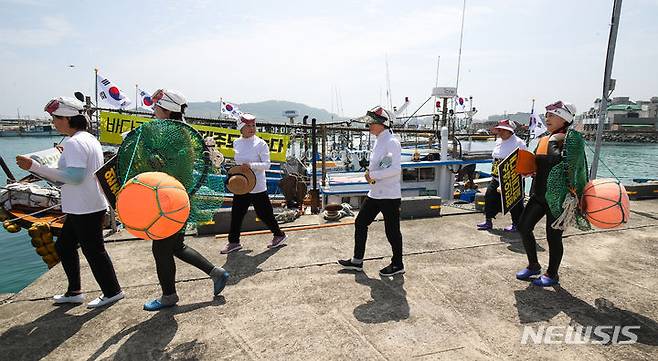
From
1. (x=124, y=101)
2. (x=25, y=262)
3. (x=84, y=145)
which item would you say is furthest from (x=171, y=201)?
(x=124, y=101)

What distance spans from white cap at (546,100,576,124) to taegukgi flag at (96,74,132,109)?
635 inches

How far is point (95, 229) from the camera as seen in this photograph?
10.6 feet

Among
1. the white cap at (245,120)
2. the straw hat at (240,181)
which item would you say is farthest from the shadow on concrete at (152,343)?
the white cap at (245,120)

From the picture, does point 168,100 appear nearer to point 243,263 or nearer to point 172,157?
point 172,157

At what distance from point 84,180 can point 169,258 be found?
1.06m

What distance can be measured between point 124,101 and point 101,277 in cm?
1402

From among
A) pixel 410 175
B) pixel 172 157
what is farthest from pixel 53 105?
pixel 410 175

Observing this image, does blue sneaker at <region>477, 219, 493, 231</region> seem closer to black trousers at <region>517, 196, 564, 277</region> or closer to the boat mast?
black trousers at <region>517, 196, 564, 277</region>

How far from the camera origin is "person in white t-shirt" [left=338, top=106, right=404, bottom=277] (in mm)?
3889

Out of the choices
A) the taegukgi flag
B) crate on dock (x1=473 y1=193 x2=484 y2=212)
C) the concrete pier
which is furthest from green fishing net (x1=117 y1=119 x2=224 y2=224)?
the taegukgi flag

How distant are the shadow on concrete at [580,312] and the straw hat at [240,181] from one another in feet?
11.5

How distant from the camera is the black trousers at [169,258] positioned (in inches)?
124

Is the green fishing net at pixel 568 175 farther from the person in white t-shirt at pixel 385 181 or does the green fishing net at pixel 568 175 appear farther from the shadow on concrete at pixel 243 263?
the shadow on concrete at pixel 243 263

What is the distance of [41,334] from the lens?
298 cm
